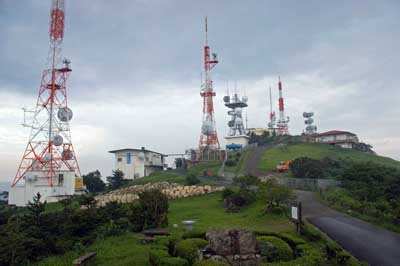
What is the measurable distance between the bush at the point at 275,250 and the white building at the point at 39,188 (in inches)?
1481

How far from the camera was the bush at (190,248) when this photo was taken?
1024 cm

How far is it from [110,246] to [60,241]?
1.85 meters

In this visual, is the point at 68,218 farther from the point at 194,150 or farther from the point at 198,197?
the point at 194,150

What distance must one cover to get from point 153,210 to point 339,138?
67.4m

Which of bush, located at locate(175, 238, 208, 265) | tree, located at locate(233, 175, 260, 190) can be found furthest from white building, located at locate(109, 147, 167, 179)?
bush, located at locate(175, 238, 208, 265)

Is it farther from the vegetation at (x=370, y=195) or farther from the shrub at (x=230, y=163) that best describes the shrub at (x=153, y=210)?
the shrub at (x=230, y=163)

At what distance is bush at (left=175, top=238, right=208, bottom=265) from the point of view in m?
10.2

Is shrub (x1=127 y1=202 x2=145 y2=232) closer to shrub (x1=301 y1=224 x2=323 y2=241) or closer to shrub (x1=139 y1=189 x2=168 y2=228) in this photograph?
shrub (x1=139 y1=189 x2=168 y2=228)

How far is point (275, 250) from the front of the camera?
10812mm

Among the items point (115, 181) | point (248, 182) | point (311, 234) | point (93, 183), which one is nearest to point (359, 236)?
point (311, 234)

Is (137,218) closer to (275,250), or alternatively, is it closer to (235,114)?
(275,250)

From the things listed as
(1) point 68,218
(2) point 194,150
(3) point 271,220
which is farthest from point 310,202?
(2) point 194,150

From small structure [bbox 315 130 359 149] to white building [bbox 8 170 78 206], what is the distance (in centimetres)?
5312

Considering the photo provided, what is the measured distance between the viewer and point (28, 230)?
44.1ft
